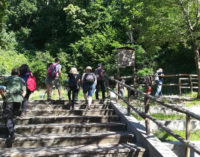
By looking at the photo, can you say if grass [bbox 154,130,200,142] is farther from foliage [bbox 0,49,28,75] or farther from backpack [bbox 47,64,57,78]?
foliage [bbox 0,49,28,75]

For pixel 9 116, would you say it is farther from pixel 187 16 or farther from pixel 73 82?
pixel 187 16

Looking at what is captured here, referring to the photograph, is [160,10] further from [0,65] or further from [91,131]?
[0,65]

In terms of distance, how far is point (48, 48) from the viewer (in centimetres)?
2542

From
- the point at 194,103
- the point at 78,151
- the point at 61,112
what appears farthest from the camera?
the point at 194,103

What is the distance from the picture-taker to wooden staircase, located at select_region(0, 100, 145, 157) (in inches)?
135

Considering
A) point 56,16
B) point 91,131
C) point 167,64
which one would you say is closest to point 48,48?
point 56,16

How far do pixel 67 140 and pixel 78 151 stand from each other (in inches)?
21.2

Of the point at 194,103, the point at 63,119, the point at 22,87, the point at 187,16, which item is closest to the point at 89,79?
the point at 63,119

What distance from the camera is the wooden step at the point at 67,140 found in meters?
3.76

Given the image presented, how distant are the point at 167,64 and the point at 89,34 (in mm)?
9586

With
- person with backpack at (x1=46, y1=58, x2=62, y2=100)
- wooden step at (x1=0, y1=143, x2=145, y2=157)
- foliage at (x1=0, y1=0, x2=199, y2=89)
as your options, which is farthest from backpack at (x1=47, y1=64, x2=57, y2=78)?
foliage at (x1=0, y1=0, x2=199, y2=89)

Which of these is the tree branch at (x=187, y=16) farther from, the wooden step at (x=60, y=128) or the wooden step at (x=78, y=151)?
the wooden step at (x=78, y=151)

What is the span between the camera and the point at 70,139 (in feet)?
12.8

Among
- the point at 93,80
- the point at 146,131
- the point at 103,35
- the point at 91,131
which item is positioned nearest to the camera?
the point at 146,131
